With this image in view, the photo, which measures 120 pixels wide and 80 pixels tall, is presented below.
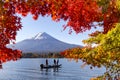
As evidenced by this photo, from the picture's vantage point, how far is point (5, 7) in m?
8.06

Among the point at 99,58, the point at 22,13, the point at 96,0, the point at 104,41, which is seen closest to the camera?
the point at 104,41

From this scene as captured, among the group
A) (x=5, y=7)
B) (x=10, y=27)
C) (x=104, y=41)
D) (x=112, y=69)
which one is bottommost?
(x=112, y=69)

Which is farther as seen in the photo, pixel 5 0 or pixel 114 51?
pixel 5 0

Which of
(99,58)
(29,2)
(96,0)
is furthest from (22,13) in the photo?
(99,58)

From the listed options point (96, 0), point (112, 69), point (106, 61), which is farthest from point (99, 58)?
point (96, 0)

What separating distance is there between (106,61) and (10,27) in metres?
2.57

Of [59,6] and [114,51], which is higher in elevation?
[59,6]

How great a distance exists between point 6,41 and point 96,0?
8.53ft

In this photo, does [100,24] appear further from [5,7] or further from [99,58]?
[5,7]

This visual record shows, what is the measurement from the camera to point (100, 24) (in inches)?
372

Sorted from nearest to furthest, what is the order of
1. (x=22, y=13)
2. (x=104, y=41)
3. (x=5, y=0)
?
(x=104, y=41) → (x=5, y=0) → (x=22, y=13)

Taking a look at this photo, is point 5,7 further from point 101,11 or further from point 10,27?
point 101,11

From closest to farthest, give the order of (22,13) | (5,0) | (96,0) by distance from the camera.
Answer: (5,0)
(96,0)
(22,13)

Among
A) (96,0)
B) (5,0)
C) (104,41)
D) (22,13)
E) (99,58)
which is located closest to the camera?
(104,41)
